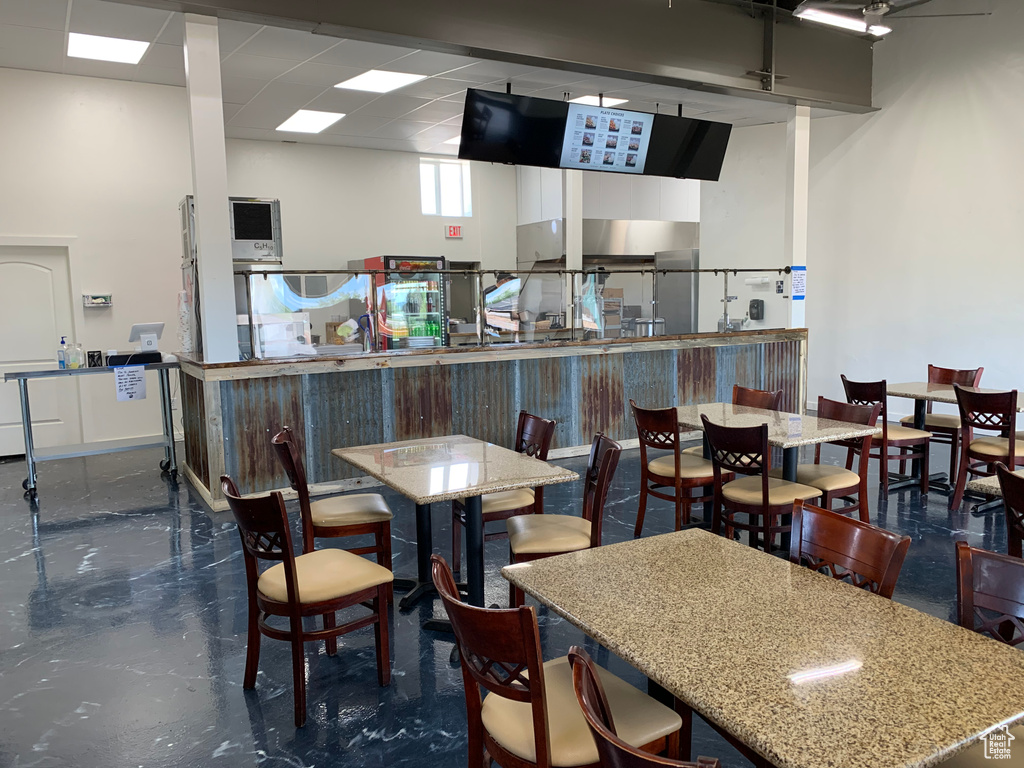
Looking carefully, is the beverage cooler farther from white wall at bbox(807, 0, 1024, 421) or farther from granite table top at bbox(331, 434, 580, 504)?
white wall at bbox(807, 0, 1024, 421)

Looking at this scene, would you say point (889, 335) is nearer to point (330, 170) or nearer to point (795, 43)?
point (795, 43)

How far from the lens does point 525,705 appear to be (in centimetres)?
183

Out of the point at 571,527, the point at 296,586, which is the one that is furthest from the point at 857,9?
the point at 296,586

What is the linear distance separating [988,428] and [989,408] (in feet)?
0.42

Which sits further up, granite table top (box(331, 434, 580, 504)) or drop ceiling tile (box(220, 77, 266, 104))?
drop ceiling tile (box(220, 77, 266, 104))

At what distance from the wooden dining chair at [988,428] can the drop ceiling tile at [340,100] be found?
5562 mm

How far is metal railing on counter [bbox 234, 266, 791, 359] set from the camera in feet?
16.9

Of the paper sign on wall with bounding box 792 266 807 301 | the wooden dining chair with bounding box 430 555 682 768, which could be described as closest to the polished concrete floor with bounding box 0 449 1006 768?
the wooden dining chair with bounding box 430 555 682 768

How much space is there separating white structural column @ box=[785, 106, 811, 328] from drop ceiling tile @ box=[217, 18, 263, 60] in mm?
5091

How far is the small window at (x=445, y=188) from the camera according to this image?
31.8 ft

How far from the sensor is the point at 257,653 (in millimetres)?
2762

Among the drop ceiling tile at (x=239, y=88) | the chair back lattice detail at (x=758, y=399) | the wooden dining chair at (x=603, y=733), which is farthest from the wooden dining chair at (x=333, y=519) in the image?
the drop ceiling tile at (x=239, y=88)

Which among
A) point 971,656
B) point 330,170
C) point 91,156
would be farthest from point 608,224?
point 971,656

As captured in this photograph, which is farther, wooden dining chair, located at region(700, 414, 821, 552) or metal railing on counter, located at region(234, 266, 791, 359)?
metal railing on counter, located at region(234, 266, 791, 359)
